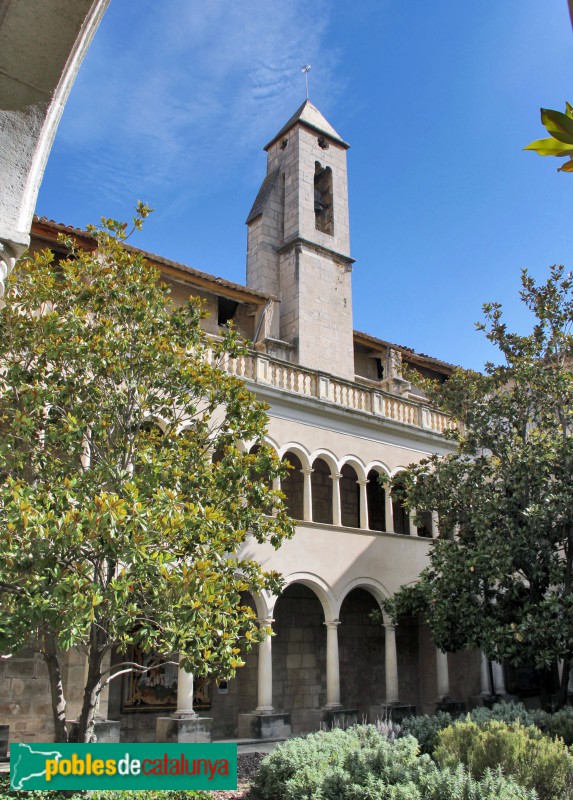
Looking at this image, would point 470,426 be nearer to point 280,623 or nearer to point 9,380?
point 280,623

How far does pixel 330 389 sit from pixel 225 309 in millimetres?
4911

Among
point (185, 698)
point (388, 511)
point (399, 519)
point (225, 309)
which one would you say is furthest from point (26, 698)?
point (225, 309)

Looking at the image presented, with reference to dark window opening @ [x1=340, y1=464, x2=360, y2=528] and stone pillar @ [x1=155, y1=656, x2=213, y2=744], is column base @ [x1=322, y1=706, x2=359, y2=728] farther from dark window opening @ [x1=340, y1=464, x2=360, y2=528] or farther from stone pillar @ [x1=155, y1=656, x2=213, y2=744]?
dark window opening @ [x1=340, y1=464, x2=360, y2=528]

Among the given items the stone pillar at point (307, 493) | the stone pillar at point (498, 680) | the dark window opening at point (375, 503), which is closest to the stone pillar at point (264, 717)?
the stone pillar at point (307, 493)

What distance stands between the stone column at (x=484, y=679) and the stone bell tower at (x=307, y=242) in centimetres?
940

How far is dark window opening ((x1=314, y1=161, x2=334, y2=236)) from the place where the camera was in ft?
84.0

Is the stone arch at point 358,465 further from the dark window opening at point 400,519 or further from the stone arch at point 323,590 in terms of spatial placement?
the stone arch at point 323,590

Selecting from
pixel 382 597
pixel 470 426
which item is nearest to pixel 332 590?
pixel 382 597

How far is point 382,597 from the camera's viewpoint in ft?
64.2

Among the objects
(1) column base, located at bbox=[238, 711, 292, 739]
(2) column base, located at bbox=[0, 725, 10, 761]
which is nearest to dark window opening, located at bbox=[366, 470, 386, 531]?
(1) column base, located at bbox=[238, 711, 292, 739]

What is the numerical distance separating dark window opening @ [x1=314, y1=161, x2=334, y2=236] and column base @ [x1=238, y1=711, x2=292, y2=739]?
1554cm

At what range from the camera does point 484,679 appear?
70.8ft

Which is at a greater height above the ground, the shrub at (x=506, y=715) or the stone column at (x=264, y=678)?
the stone column at (x=264, y=678)

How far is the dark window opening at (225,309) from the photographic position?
73.5 ft
